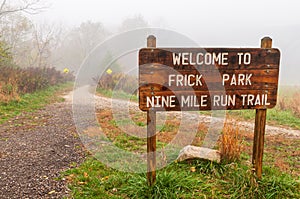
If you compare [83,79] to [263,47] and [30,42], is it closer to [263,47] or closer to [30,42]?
[30,42]

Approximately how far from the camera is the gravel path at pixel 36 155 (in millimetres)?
3219

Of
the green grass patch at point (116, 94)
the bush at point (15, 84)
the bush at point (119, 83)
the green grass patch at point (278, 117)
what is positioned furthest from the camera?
the bush at point (119, 83)

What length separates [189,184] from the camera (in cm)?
332

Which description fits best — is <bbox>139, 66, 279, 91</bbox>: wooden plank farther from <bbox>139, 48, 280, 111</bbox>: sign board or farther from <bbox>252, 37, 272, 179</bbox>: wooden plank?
<bbox>252, 37, 272, 179</bbox>: wooden plank

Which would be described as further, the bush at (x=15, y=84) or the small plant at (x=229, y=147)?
the bush at (x=15, y=84)

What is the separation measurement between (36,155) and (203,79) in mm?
3128

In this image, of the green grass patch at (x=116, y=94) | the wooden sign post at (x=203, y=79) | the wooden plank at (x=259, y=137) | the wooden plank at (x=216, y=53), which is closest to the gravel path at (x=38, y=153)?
the wooden sign post at (x=203, y=79)

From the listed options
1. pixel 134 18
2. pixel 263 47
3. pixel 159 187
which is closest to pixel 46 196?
pixel 159 187

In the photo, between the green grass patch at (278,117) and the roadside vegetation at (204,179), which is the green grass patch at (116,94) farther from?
the roadside vegetation at (204,179)

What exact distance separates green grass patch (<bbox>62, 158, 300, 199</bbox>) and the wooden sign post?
0.23 m

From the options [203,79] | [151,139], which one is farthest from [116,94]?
[203,79]

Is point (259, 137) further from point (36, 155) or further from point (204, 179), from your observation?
point (36, 155)

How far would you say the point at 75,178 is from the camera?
353 cm

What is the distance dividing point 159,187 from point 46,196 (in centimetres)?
136
